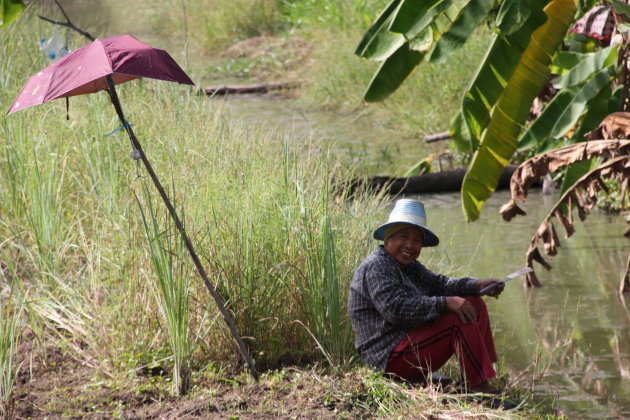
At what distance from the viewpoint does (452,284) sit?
4.97m

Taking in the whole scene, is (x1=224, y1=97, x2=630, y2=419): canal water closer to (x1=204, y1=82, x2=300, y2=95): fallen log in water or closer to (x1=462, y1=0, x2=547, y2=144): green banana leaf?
(x1=462, y1=0, x2=547, y2=144): green banana leaf

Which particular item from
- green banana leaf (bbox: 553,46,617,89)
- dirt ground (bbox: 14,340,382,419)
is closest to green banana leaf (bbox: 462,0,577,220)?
green banana leaf (bbox: 553,46,617,89)

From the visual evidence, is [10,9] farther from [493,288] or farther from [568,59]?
[568,59]

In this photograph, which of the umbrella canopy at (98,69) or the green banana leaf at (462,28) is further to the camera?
the green banana leaf at (462,28)

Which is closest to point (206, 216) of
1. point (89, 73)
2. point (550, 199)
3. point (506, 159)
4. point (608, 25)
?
point (89, 73)

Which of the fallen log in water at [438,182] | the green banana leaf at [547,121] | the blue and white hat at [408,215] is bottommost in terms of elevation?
the fallen log in water at [438,182]

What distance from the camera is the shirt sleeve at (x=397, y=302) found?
15.1 ft

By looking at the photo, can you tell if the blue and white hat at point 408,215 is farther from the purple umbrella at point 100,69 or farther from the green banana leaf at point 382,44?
the green banana leaf at point 382,44

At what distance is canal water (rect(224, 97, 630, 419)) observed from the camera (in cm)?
546

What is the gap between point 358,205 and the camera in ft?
19.8

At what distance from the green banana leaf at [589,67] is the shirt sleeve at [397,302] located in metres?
3.34

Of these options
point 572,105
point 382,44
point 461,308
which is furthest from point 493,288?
point 572,105

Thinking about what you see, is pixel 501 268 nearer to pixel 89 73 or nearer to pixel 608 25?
pixel 608 25

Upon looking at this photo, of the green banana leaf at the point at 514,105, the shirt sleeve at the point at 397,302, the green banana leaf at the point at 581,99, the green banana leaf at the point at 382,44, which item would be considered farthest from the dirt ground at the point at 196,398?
the green banana leaf at the point at 581,99
